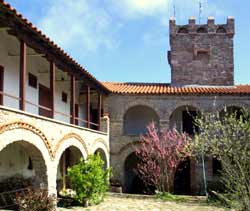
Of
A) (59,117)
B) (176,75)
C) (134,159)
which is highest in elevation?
(176,75)

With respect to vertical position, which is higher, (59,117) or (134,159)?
(59,117)

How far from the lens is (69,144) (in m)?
16.0

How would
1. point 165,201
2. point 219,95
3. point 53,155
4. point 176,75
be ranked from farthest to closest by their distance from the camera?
point 176,75
point 219,95
point 165,201
point 53,155

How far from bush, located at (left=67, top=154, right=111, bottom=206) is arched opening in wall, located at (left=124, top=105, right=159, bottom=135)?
32.9 feet

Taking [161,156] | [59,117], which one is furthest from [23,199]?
[161,156]

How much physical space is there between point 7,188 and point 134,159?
13.3 m

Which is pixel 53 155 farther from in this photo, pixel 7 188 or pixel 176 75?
pixel 176 75

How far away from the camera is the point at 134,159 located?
2684cm

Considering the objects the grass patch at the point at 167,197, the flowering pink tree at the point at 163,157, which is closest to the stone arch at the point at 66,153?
the flowering pink tree at the point at 163,157

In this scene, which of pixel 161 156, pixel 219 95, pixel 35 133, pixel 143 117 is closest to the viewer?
pixel 35 133

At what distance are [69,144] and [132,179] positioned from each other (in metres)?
11.4

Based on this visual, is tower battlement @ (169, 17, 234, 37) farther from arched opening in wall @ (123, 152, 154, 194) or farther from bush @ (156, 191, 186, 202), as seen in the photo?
bush @ (156, 191, 186, 202)

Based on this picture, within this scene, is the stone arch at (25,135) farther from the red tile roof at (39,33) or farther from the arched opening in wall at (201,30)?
the arched opening in wall at (201,30)

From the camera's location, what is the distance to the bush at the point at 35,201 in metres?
12.4
